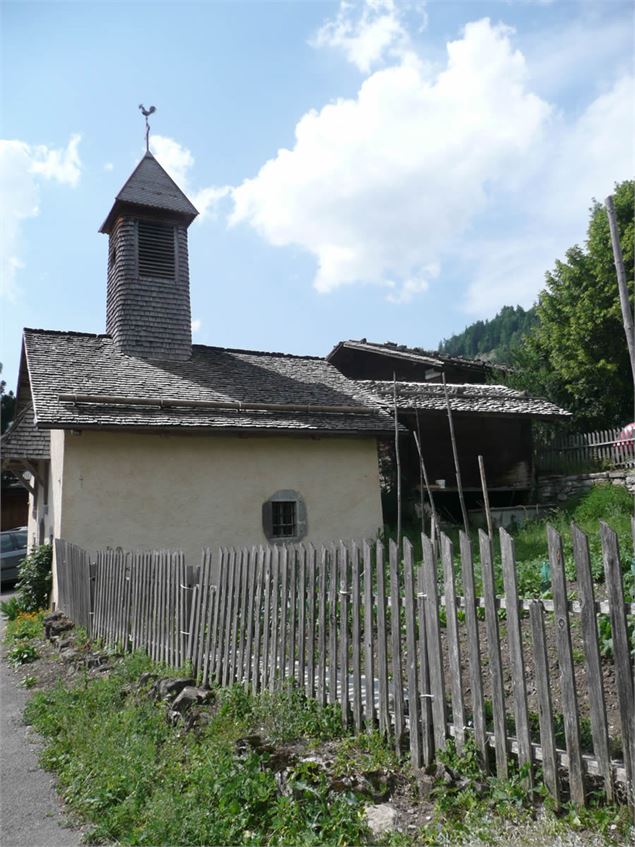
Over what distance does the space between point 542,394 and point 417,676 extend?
23.6 m

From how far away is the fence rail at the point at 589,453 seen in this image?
1906 cm

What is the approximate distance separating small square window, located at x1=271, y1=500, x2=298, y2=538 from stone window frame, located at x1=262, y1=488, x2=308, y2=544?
0.11 feet

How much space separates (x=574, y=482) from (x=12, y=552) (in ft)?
53.0

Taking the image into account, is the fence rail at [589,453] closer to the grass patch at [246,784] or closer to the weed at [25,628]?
the weed at [25,628]

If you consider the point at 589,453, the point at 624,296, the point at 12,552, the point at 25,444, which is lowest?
the point at 12,552

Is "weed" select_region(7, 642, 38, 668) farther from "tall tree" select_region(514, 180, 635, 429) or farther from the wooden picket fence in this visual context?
"tall tree" select_region(514, 180, 635, 429)

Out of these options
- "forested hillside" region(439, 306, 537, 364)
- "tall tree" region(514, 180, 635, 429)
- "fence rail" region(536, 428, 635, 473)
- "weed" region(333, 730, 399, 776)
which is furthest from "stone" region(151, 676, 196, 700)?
"forested hillside" region(439, 306, 537, 364)

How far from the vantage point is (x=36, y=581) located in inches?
496

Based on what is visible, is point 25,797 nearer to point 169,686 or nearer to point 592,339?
point 169,686

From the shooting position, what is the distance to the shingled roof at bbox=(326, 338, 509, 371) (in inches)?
938

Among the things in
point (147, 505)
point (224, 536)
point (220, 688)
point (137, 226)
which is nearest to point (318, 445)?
point (224, 536)

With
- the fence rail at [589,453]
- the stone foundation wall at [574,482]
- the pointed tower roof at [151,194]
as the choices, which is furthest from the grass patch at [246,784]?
the fence rail at [589,453]

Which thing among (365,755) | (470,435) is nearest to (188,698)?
(365,755)

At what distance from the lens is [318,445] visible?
14.3m
